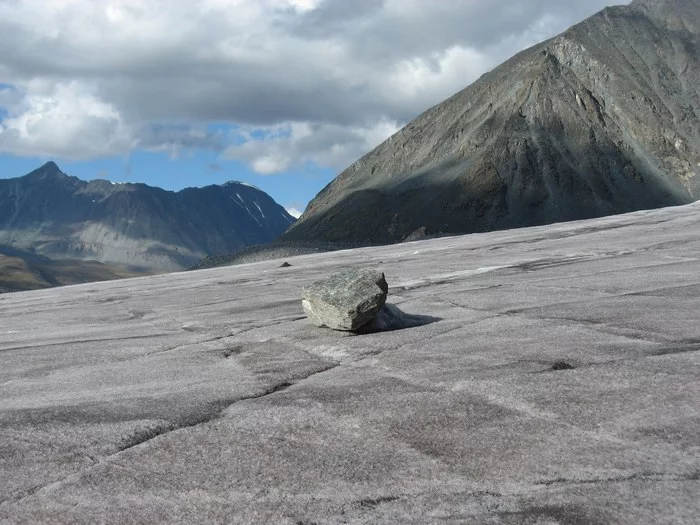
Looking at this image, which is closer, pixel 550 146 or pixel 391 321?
pixel 391 321

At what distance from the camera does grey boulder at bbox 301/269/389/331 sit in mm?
12875

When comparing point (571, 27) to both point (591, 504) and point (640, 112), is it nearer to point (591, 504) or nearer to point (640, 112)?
point (640, 112)

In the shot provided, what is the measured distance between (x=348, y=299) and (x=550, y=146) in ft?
379

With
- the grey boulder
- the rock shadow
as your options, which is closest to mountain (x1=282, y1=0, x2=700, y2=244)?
the rock shadow

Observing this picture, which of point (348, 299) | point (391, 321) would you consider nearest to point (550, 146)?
point (391, 321)

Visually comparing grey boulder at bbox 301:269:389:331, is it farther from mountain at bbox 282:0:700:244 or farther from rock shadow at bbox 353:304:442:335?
mountain at bbox 282:0:700:244

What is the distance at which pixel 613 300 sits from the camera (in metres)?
14.7

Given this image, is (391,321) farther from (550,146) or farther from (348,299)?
(550,146)

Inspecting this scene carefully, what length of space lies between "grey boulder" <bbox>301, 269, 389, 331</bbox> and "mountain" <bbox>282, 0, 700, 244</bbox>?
3587 inches

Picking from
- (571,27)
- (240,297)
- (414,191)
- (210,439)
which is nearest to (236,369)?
(210,439)

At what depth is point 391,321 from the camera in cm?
1370

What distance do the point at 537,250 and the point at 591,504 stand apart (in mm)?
23144

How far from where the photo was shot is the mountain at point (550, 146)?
4437 inches

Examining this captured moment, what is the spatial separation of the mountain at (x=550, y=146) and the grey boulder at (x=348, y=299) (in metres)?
91.1
